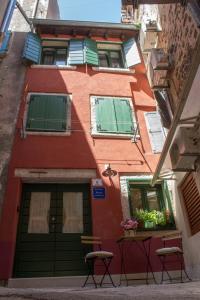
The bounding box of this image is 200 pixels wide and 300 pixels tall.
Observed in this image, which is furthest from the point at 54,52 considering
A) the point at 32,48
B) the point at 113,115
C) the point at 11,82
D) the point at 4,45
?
the point at 113,115

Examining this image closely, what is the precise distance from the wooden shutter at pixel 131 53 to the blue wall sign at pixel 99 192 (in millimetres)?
5207

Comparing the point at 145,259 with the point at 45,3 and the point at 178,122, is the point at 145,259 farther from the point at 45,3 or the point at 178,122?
the point at 45,3

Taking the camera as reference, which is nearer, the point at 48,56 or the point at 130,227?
the point at 130,227

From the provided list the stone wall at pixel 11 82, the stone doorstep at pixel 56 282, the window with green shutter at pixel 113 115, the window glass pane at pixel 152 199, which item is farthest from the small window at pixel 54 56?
the stone doorstep at pixel 56 282

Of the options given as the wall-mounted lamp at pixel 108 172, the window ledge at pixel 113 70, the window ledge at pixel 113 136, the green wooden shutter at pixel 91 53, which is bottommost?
the wall-mounted lamp at pixel 108 172

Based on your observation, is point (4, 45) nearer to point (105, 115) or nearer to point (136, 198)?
point (105, 115)

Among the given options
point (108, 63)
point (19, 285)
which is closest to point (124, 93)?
point (108, 63)

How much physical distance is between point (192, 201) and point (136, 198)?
62.8 inches

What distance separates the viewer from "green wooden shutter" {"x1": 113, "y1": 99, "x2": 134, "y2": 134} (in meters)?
8.83

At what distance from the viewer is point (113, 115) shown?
9109 mm

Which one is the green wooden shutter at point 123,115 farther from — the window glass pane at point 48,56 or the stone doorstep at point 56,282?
the stone doorstep at point 56,282

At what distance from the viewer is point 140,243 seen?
6.93m

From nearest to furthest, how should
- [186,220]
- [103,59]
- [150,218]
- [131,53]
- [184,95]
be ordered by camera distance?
[184,95] < [186,220] < [150,218] < [131,53] < [103,59]

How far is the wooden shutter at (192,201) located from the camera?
634cm
